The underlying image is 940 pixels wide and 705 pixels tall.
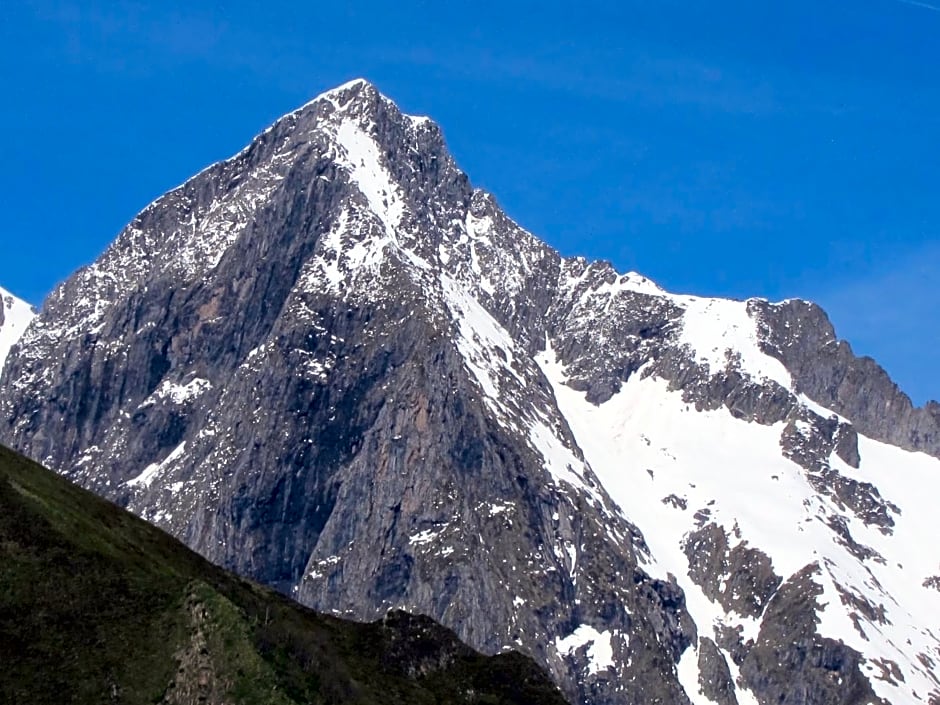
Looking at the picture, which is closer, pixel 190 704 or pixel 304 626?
pixel 190 704

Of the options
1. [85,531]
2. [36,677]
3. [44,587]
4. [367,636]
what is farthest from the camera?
[367,636]

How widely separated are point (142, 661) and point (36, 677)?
19.4 ft

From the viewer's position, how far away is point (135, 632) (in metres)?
103

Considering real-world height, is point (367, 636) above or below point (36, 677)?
above

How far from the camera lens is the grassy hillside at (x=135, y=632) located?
3871 inches

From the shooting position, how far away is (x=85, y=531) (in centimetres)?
11600

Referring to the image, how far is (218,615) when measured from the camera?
338ft

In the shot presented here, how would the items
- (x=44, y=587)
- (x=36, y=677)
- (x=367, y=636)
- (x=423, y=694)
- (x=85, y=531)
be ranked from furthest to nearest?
(x=367, y=636) < (x=423, y=694) < (x=85, y=531) < (x=44, y=587) < (x=36, y=677)

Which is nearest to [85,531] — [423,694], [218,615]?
[218,615]

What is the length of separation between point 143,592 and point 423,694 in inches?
1076

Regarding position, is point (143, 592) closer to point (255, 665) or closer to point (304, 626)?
point (255, 665)

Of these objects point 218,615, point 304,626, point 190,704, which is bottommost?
point 190,704

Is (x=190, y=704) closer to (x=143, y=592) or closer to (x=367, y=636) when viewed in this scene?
(x=143, y=592)

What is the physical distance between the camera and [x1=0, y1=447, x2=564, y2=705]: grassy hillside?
9831cm
